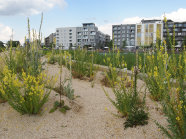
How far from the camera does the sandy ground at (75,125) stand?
7.13 ft

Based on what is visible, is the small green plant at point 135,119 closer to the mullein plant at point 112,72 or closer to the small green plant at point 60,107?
the mullein plant at point 112,72

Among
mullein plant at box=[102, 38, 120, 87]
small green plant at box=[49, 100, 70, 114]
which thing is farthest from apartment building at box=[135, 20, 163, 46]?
small green plant at box=[49, 100, 70, 114]

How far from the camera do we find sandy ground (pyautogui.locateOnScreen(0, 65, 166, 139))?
2.17 meters

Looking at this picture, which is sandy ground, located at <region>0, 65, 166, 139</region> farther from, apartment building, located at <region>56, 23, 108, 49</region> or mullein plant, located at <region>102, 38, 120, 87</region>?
apartment building, located at <region>56, 23, 108, 49</region>

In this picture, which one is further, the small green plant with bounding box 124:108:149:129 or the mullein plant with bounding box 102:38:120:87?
the mullein plant with bounding box 102:38:120:87

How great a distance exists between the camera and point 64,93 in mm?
3279

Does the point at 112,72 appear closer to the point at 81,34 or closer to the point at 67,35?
the point at 81,34

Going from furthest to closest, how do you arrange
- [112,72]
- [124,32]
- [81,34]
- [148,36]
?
[124,32], [81,34], [112,72], [148,36]

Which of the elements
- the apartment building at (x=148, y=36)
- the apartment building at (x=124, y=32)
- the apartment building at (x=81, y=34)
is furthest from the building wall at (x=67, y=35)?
the apartment building at (x=148, y=36)

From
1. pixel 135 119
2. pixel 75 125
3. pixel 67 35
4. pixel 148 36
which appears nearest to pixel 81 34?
pixel 67 35

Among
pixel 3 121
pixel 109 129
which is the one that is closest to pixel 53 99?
pixel 3 121

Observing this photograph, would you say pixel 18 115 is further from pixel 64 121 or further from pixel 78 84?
pixel 78 84

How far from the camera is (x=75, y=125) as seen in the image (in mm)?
2494

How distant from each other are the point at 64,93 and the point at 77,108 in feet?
1.67
